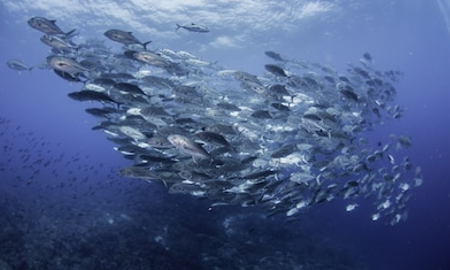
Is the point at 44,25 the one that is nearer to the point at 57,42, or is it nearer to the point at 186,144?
the point at 57,42

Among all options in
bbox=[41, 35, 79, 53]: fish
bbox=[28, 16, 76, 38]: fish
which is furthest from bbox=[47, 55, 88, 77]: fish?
bbox=[41, 35, 79, 53]: fish

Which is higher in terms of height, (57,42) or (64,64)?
(57,42)

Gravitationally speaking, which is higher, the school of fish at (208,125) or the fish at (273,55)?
the fish at (273,55)

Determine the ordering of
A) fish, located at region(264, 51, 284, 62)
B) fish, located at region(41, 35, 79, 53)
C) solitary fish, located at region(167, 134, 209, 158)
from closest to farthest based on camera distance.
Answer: solitary fish, located at region(167, 134, 209, 158) → fish, located at region(41, 35, 79, 53) → fish, located at region(264, 51, 284, 62)

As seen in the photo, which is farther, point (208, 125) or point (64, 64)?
point (208, 125)

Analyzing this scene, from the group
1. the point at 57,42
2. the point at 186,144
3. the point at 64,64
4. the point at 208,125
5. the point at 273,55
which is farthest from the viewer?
the point at 273,55

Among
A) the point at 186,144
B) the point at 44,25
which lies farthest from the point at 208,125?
the point at 44,25

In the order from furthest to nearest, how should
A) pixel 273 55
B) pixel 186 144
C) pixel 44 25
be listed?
pixel 273 55, pixel 44 25, pixel 186 144

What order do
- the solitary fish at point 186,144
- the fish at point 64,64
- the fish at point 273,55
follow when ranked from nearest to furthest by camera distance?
the solitary fish at point 186,144
the fish at point 64,64
the fish at point 273,55

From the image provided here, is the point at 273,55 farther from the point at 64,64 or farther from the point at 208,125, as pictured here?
the point at 64,64

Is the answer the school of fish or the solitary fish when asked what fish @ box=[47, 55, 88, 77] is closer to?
the school of fish

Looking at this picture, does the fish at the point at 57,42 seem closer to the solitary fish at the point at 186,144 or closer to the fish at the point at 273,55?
the solitary fish at the point at 186,144

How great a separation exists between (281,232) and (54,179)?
2497 cm

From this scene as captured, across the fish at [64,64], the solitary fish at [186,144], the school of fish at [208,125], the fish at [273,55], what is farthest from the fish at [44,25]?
the fish at [273,55]
